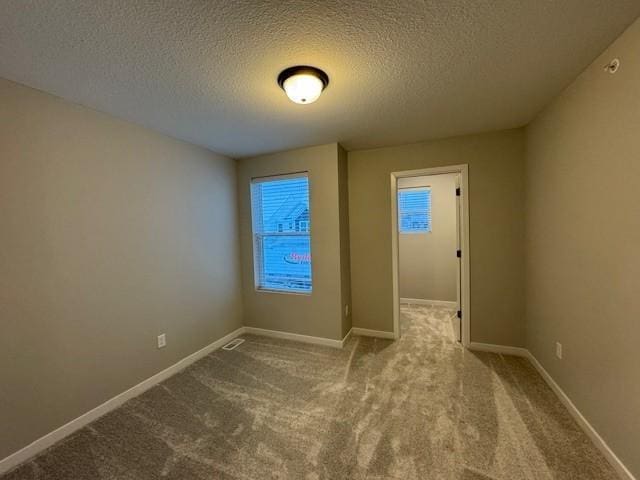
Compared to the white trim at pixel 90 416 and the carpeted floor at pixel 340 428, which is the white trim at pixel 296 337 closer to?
the carpeted floor at pixel 340 428

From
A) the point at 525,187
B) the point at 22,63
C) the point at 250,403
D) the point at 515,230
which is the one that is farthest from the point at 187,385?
the point at 525,187

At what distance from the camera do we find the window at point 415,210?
→ 4.50 m

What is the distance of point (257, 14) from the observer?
3.89 feet

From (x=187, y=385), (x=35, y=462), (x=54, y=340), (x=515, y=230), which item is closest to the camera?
(x=35, y=462)

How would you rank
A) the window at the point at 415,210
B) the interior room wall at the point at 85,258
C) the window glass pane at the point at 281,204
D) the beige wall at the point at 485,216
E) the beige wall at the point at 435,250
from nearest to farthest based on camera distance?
the interior room wall at the point at 85,258
the beige wall at the point at 485,216
the window glass pane at the point at 281,204
the beige wall at the point at 435,250
the window at the point at 415,210

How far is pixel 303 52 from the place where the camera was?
1446 millimetres

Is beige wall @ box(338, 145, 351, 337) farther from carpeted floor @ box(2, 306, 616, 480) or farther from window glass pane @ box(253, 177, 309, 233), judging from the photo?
carpeted floor @ box(2, 306, 616, 480)

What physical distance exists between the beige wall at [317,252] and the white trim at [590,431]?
190 centimetres

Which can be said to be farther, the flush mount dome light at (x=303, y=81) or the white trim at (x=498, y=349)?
the white trim at (x=498, y=349)

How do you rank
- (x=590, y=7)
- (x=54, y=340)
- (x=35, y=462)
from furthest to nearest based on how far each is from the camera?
(x=54, y=340) < (x=35, y=462) < (x=590, y=7)

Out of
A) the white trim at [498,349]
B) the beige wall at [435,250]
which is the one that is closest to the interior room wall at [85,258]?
the white trim at [498,349]

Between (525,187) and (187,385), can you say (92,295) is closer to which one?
(187,385)

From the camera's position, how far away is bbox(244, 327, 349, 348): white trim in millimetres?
3033

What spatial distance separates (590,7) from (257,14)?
1537mm
